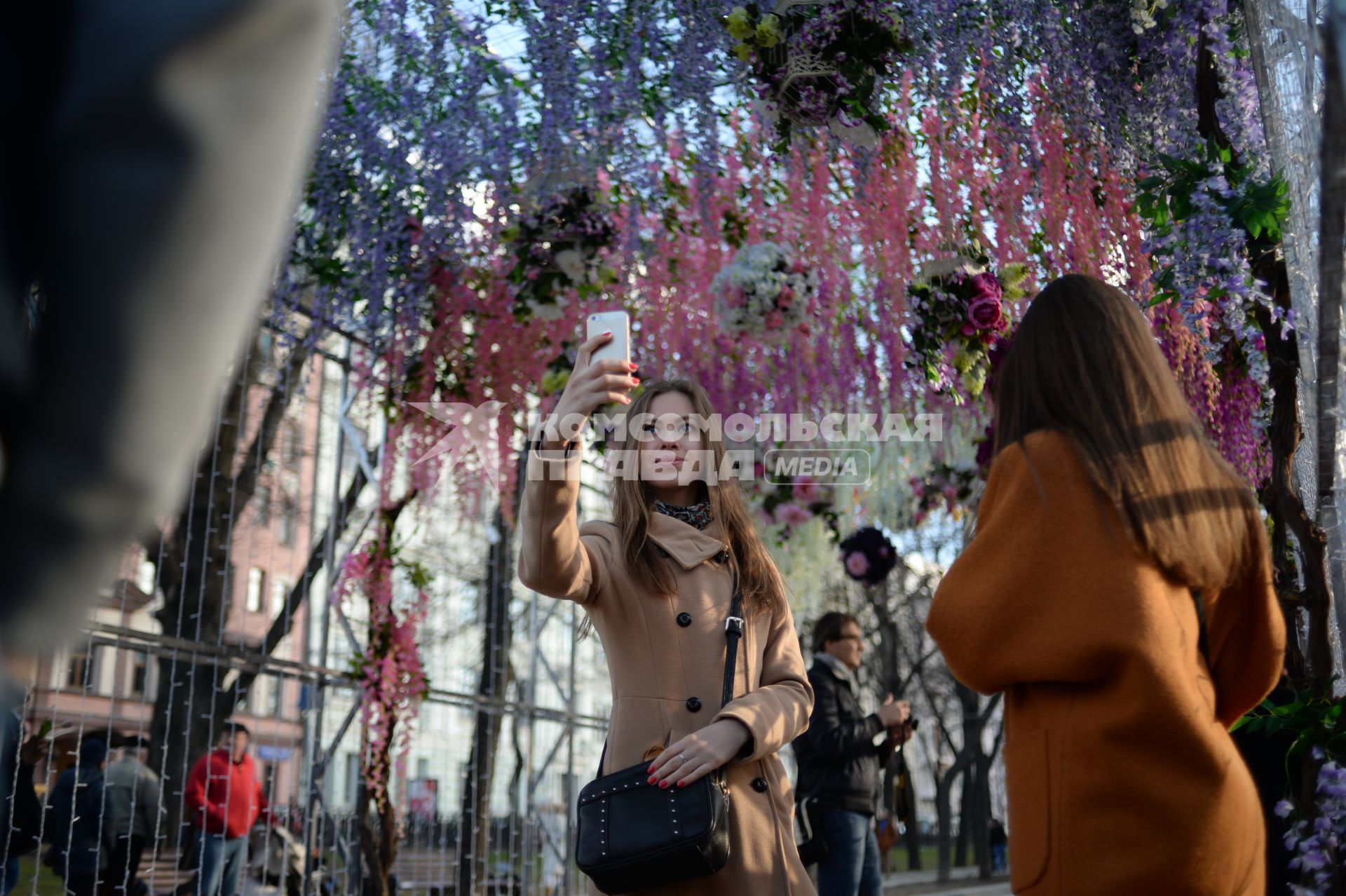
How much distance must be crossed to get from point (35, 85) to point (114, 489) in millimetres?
229

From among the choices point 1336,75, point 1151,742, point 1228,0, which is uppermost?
point 1228,0

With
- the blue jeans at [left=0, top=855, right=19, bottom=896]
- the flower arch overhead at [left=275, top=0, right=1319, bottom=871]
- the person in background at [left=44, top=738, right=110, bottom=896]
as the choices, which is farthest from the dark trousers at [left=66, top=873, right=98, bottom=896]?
the flower arch overhead at [left=275, top=0, right=1319, bottom=871]

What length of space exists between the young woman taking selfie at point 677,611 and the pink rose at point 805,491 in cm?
556

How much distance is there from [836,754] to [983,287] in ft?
7.40

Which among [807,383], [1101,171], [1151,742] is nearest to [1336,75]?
[1151,742]

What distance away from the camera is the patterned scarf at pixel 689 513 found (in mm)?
2867

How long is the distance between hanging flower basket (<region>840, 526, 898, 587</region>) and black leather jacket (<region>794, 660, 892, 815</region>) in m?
1.68

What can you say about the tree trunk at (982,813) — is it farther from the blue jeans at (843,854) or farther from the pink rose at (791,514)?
the blue jeans at (843,854)

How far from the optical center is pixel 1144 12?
4.27 m

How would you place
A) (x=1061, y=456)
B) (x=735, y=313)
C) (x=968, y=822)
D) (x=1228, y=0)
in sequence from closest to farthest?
(x=1061, y=456) → (x=1228, y=0) → (x=735, y=313) → (x=968, y=822)

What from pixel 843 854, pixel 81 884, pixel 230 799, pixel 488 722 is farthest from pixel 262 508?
pixel 843 854

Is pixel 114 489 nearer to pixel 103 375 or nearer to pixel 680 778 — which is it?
pixel 103 375

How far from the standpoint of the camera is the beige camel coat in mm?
2449

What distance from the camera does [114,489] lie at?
568mm
